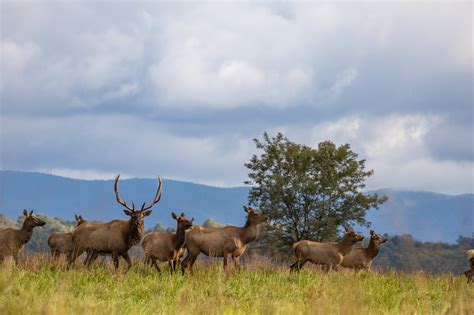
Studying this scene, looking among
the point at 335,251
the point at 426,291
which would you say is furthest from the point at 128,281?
the point at 335,251

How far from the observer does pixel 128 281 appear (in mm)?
16922

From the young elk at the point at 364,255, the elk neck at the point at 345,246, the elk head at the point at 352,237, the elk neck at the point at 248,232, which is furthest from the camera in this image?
the young elk at the point at 364,255

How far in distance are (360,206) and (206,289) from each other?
33.3m

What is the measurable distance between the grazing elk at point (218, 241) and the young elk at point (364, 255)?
5.35m

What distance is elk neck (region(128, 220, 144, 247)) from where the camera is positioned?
20172mm

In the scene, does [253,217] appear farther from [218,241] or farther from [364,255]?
[364,255]

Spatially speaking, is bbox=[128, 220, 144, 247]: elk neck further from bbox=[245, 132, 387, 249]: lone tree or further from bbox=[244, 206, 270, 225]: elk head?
bbox=[245, 132, 387, 249]: lone tree

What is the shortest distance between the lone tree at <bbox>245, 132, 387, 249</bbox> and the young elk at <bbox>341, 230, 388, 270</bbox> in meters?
21.2

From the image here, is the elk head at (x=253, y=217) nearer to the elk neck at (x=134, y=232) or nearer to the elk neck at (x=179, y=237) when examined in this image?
the elk neck at (x=179, y=237)

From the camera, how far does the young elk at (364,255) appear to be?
25536 millimetres

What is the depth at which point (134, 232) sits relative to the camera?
2033 centimetres

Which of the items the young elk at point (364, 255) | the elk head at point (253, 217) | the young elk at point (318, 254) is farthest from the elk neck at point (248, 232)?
the young elk at point (364, 255)

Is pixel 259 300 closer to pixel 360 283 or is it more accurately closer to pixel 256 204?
pixel 360 283

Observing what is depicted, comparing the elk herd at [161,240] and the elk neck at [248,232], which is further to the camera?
the elk neck at [248,232]
